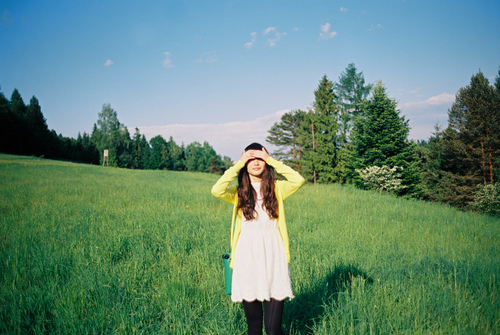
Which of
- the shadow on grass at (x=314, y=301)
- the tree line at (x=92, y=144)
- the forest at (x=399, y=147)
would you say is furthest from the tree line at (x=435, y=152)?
the tree line at (x=92, y=144)

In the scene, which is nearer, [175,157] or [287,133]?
[287,133]

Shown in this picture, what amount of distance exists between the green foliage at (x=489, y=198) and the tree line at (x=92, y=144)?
63008 mm

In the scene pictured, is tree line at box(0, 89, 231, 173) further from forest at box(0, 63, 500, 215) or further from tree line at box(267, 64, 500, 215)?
tree line at box(267, 64, 500, 215)

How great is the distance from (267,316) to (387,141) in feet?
Result: 68.2

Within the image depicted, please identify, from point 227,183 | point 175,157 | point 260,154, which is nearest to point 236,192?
point 227,183

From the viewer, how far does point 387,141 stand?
19.5 meters

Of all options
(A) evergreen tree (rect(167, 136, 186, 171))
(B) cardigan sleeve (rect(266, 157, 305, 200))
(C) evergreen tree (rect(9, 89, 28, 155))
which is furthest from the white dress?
(A) evergreen tree (rect(167, 136, 186, 171))

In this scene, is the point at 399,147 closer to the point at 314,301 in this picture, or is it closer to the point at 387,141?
the point at 387,141

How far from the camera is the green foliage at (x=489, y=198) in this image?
1811 centimetres

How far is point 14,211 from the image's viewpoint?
762cm

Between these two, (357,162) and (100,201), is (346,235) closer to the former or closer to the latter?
(100,201)

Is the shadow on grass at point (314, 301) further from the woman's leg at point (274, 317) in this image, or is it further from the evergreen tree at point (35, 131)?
the evergreen tree at point (35, 131)

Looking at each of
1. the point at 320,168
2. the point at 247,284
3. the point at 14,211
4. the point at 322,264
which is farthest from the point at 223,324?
the point at 320,168

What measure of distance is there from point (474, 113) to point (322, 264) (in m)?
27.7
